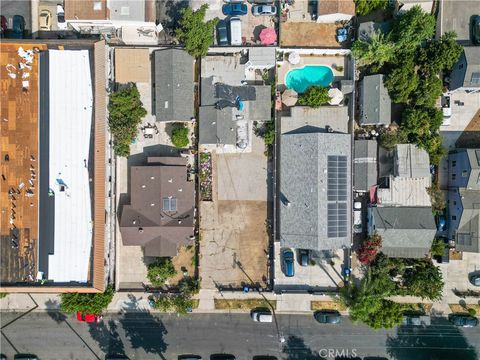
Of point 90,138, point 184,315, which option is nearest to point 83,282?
point 184,315

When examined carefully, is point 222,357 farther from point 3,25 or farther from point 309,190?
point 3,25

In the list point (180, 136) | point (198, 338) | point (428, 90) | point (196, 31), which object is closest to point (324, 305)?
point (198, 338)

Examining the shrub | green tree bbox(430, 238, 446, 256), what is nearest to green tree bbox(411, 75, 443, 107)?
green tree bbox(430, 238, 446, 256)

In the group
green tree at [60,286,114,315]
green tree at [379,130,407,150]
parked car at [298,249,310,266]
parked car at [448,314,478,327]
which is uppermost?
green tree at [379,130,407,150]

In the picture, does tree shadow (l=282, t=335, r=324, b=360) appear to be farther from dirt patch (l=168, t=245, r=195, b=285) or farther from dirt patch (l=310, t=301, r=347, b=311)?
dirt patch (l=168, t=245, r=195, b=285)

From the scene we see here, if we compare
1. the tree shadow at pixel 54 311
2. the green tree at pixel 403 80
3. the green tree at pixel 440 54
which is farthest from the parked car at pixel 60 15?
the green tree at pixel 440 54

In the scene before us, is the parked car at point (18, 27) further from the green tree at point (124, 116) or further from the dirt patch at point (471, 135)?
the dirt patch at point (471, 135)
